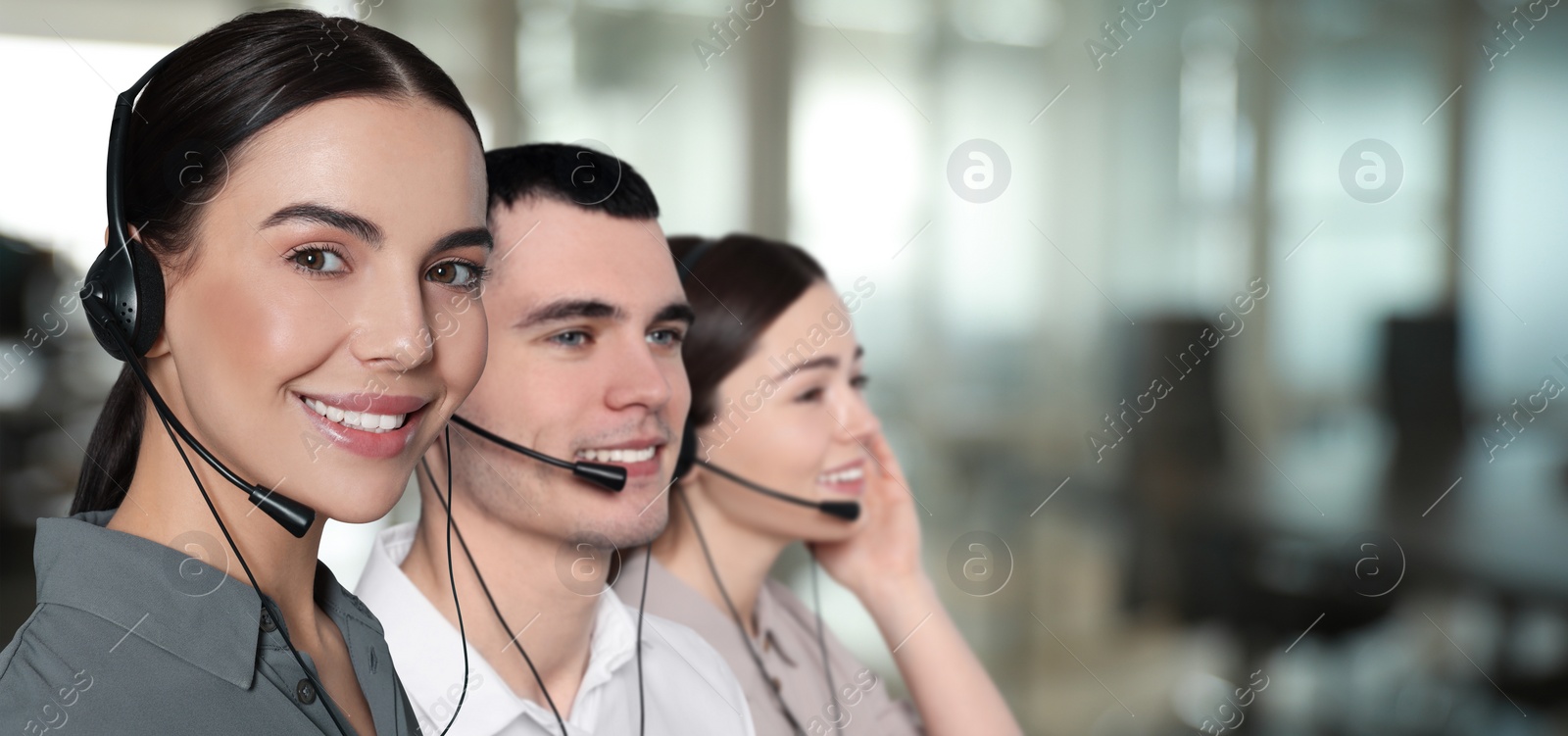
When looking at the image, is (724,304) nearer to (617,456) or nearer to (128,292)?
(617,456)

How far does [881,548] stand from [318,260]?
3.40 ft

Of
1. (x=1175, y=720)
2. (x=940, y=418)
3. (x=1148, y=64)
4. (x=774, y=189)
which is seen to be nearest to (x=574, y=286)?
(x=774, y=189)

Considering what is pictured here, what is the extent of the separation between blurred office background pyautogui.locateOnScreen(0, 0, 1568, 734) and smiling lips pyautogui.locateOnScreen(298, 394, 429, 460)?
195 centimetres

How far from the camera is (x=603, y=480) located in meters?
1.00

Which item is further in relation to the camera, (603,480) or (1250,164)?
(1250,164)

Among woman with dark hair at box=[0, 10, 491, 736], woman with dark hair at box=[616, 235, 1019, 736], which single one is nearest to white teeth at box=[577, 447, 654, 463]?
woman with dark hair at box=[616, 235, 1019, 736]

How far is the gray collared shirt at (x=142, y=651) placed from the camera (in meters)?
0.60

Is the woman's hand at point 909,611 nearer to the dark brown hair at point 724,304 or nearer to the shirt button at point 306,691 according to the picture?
the dark brown hair at point 724,304

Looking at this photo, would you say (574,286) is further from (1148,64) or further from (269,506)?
(1148,64)

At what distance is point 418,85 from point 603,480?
0.41m

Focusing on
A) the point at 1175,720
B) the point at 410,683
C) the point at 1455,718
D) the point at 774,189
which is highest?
the point at 410,683
